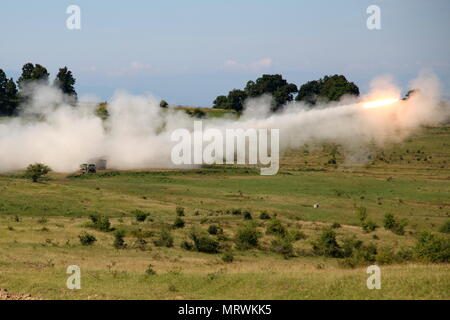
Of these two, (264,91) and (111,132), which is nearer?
(111,132)

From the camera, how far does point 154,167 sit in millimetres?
92875

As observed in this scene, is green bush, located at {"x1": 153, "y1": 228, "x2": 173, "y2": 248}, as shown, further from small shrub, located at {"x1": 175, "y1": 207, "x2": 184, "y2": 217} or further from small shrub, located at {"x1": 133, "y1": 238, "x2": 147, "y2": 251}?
small shrub, located at {"x1": 175, "y1": 207, "x2": 184, "y2": 217}

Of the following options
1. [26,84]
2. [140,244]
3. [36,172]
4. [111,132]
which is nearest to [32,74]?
[26,84]

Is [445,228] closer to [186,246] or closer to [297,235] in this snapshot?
[297,235]

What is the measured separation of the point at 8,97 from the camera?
12838 cm

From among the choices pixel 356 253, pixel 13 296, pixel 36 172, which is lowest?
pixel 356 253

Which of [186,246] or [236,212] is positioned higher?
[236,212]

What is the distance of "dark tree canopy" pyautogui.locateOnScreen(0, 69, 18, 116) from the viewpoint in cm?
12684

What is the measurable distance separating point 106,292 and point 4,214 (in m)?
31.1

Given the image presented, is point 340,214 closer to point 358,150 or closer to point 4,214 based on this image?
point 4,214

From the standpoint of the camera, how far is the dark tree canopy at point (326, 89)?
126m

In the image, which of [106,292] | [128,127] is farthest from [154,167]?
[106,292]

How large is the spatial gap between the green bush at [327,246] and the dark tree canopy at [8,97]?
96076mm

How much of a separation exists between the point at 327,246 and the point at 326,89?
318ft
